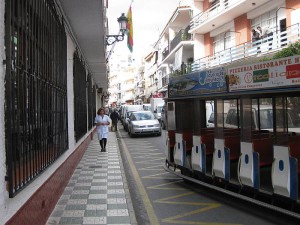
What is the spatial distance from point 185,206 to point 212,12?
74.3ft

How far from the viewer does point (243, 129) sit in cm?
634

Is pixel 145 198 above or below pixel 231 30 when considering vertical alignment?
below

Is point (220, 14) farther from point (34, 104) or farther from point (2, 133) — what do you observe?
point (2, 133)

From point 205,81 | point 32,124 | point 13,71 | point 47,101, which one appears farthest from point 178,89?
point 13,71

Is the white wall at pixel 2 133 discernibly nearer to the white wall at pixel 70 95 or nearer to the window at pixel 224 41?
the white wall at pixel 70 95

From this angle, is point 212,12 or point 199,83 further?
point 212,12

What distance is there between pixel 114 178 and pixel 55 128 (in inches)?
96.4

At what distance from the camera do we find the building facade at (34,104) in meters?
3.68

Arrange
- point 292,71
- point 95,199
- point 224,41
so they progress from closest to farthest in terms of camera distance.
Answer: point 292,71
point 95,199
point 224,41

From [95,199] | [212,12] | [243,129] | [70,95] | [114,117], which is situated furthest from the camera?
[212,12]

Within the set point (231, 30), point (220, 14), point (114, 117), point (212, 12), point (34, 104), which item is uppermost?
point (212, 12)

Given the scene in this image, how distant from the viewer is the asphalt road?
560 centimetres

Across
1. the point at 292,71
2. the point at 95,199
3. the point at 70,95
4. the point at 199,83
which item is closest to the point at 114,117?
the point at 70,95

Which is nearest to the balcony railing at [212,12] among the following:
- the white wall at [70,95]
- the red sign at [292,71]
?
the white wall at [70,95]
